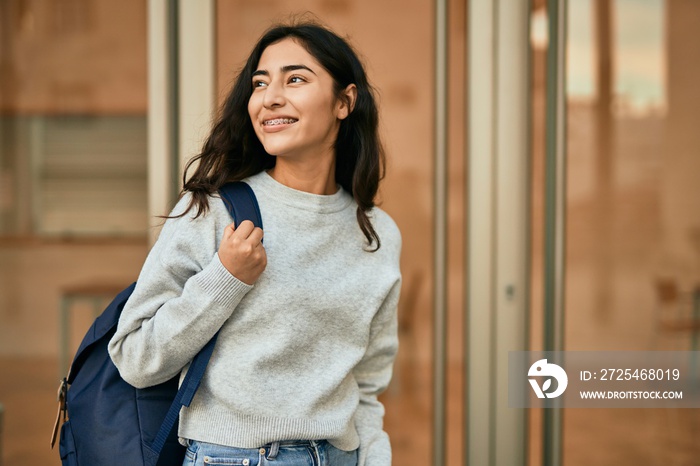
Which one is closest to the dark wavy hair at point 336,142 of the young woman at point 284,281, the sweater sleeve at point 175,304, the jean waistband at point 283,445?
the young woman at point 284,281

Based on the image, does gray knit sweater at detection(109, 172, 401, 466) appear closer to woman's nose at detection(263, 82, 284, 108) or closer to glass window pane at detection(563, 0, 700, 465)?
woman's nose at detection(263, 82, 284, 108)

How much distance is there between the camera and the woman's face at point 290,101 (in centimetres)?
156

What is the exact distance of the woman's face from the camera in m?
1.56

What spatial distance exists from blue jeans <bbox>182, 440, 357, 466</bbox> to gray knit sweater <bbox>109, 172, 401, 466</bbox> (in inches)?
0.8

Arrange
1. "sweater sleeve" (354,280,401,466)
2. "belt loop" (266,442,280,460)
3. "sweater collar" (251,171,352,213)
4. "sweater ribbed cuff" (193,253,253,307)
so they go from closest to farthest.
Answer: "sweater ribbed cuff" (193,253,253,307), "belt loop" (266,442,280,460), "sweater collar" (251,171,352,213), "sweater sleeve" (354,280,401,466)

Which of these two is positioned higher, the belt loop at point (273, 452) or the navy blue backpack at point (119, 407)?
the navy blue backpack at point (119, 407)

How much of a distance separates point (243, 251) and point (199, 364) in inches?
10.1

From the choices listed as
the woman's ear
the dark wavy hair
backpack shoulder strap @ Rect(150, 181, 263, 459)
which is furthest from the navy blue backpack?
the woman's ear

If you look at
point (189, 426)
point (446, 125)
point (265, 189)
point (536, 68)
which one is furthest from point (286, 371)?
point (536, 68)

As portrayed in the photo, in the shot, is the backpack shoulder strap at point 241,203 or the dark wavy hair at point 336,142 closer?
the backpack shoulder strap at point 241,203

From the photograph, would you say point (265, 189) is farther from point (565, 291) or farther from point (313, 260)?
point (565, 291)

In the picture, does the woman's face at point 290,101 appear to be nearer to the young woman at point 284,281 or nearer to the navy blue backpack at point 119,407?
the young woman at point 284,281

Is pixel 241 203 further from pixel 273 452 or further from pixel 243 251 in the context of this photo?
pixel 273 452

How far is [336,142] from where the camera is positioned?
5.83 ft
